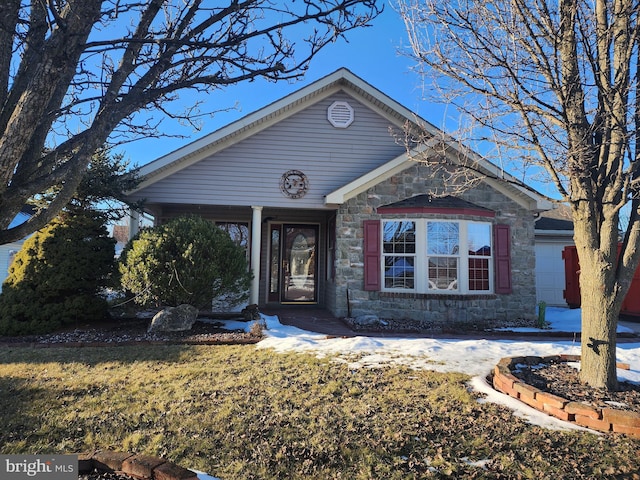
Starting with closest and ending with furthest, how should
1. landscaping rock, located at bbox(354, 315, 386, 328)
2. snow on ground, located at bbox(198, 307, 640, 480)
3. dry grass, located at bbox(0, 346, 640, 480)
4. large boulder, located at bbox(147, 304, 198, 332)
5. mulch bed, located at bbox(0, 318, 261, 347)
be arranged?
dry grass, located at bbox(0, 346, 640, 480) < snow on ground, located at bbox(198, 307, 640, 480) < mulch bed, located at bbox(0, 318, 261, 347) < large boulder, located at bbox(147, 304, 198, 332) < landscaping rock, located at bbox(354, 315, 386, 328)

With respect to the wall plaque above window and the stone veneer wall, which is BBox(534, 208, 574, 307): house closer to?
the stone veneer wall

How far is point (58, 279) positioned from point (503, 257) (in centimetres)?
915

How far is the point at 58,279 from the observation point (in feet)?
24.2

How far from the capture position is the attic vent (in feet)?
32.9

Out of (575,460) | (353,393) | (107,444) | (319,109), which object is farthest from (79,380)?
(319,109)

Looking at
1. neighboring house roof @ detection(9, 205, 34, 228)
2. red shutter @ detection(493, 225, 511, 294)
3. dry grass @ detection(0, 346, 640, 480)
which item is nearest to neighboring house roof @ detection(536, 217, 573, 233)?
red shutter @ detection(493, 225, 511, 294)

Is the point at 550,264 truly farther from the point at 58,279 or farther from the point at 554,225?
the point at 58,279

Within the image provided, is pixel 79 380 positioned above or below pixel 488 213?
below

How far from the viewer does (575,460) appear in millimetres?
2773

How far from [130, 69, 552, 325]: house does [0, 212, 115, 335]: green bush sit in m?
1.66

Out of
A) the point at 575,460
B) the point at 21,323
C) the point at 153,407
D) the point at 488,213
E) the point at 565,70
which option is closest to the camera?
the point at 575,460

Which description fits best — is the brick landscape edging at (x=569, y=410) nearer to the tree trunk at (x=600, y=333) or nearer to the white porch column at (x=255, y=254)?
the tree trunk at (x=600, y=333)

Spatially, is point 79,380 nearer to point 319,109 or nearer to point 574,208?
point 574,208

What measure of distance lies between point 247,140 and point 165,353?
5595 mm
